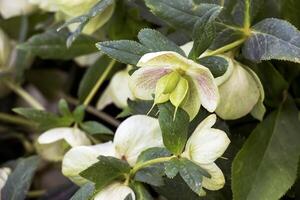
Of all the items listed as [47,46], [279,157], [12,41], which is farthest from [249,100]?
[12,41]

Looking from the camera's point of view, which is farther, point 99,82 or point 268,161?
point 99,82

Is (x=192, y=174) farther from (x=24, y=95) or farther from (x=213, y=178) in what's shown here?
(x=24, y=95)

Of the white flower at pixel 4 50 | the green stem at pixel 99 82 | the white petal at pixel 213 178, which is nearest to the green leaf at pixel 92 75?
the green stem at pixel 99 82

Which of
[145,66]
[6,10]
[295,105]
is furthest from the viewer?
[6,10]

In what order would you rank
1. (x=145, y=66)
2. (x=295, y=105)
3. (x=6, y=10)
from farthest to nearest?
(x=6, y=10), (x=295, y=105), (x=145, y=66)

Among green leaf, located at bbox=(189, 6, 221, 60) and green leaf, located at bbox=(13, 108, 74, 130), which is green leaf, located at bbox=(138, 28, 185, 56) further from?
green leaf, located at bbox=(13, 108, 74, 130)

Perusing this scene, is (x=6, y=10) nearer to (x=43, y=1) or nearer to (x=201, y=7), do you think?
(x=43, y=1)

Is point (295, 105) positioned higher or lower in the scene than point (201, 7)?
lower

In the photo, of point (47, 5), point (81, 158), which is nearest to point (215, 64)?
point (81, 158)
